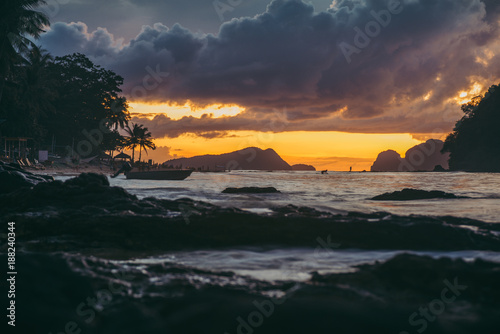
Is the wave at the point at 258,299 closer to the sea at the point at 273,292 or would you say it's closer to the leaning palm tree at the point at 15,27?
the sea at the point at 273,292

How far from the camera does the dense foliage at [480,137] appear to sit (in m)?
81.6

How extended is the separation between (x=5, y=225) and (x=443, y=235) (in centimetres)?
761

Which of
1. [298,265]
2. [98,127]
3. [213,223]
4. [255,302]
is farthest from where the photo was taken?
[98,127]

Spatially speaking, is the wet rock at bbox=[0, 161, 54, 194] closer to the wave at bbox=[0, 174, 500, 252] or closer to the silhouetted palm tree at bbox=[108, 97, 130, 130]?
the wave at bbox=[0, 174, 500, 252]

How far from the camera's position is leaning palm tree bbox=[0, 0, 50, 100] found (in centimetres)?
3234

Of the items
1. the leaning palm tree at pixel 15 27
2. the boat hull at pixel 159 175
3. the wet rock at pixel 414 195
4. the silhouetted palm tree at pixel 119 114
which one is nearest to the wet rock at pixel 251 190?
the wet rock at pixel 414 195

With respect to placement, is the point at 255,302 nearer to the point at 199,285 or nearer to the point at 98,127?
the point at 199,285

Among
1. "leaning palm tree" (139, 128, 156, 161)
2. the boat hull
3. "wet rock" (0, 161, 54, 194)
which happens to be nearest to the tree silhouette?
"leaning palm tree" (139, 128, 156, 161)

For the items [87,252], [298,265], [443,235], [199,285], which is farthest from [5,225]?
[443,235]

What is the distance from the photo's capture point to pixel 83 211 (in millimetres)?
7340

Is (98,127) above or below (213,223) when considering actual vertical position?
above

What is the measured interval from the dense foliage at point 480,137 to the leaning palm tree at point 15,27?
284ft

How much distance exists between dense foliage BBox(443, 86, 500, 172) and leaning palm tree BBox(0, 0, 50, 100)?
86.7m

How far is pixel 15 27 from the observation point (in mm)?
33500
